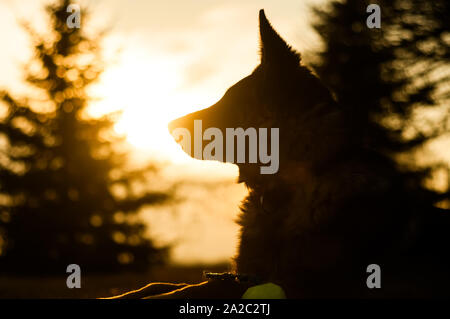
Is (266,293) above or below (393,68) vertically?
below

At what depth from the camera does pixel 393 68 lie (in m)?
11.2

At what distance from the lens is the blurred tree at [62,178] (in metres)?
18.6

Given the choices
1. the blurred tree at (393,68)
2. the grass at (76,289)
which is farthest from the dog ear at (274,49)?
the blurred tree at (393,68)

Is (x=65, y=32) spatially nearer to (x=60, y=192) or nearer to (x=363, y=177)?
(x=60, y=192)

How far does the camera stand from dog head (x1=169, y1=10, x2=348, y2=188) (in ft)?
13.9

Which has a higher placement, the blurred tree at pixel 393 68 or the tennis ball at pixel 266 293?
the blurred tree at pixel 393 68

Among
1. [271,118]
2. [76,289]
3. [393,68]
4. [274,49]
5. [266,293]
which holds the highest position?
[393,68]

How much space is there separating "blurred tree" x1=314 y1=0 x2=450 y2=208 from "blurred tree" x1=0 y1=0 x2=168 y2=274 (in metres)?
8.77

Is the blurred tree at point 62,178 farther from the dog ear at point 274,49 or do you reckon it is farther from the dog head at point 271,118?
the dog ear at point 274,49

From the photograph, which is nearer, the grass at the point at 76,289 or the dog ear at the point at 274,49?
the dog ear at the point at 274,49

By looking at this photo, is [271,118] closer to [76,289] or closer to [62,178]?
[76,289]

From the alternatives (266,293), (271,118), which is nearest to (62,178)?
(271,118)

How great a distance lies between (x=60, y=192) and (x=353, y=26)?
11380 millimetres

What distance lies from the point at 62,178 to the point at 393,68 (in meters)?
12.3
